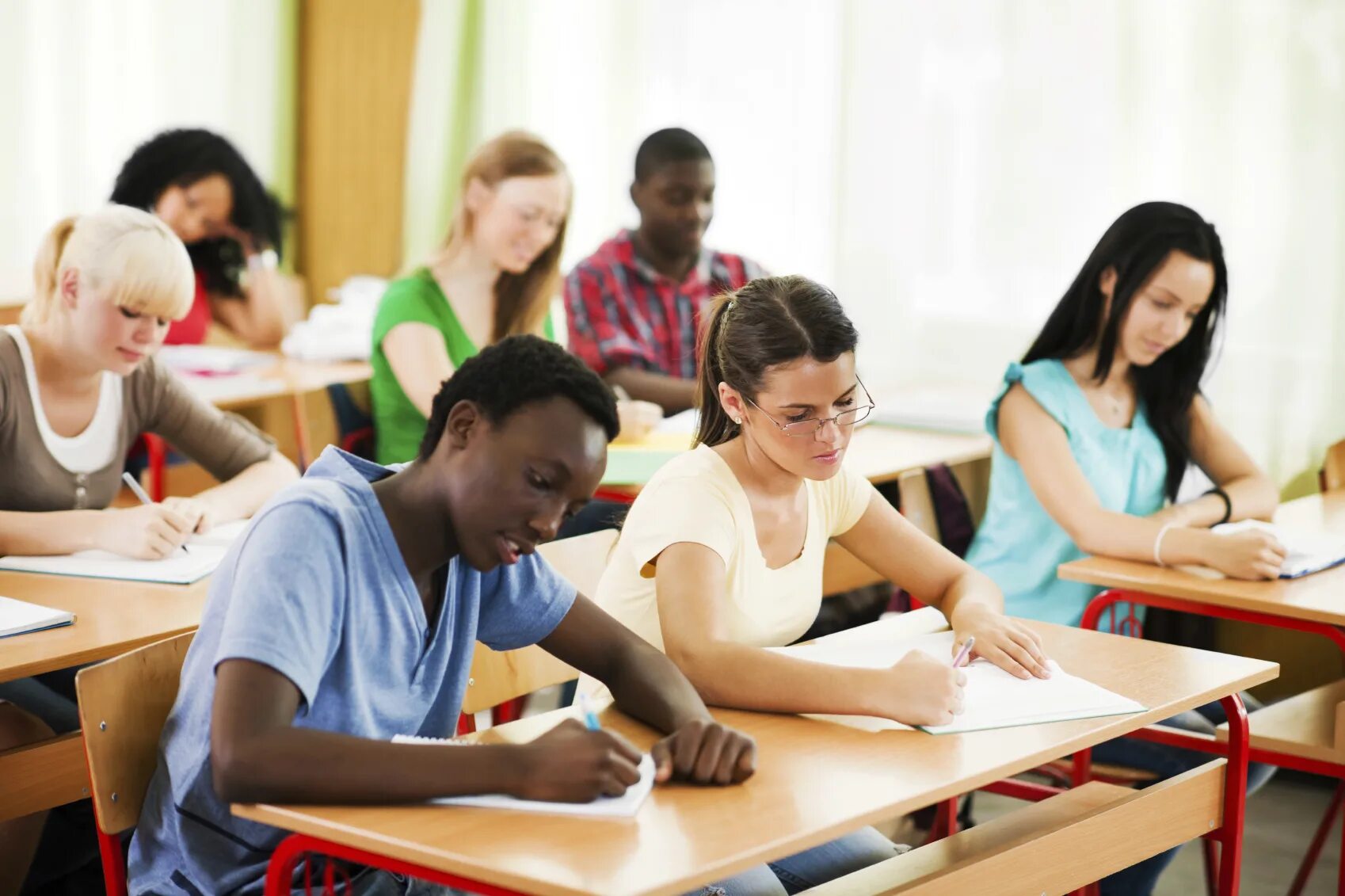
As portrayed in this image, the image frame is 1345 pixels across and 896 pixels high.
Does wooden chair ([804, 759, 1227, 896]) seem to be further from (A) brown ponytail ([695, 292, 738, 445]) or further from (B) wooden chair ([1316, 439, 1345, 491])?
(B) wooden chair ([1316, 439, 1345, 491])

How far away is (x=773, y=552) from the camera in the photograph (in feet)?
6.66

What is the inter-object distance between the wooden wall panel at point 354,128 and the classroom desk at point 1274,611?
3.55 meters

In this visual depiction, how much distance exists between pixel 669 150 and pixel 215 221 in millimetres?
1476

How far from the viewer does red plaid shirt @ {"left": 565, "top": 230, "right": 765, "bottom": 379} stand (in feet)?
12.2

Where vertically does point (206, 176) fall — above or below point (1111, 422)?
above

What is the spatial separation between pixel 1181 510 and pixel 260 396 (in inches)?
83.8

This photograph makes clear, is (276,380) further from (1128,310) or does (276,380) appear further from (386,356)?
(1128,310)

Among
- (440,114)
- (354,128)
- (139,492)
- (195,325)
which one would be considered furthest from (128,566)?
(354,128)

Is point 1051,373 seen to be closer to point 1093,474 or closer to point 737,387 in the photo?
point 1093,474

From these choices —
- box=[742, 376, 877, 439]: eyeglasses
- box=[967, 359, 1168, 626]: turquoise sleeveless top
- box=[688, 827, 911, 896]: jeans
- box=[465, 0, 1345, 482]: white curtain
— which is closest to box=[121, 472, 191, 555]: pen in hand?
box=[742, 376, 877, 439]: eyeglasses

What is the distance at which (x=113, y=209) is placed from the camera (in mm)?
2488

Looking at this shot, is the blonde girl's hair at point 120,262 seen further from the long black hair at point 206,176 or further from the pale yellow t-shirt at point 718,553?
the long black hair at point 206,176

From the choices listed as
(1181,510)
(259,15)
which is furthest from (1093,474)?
(259,15)

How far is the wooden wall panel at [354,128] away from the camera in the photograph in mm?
5398
